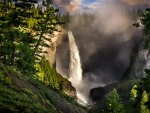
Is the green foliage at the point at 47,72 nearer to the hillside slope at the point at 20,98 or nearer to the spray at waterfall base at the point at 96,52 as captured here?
the spray at waterfall base at the point at 96,52

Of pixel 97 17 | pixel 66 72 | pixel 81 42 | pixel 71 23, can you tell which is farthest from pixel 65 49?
pixel 97 17

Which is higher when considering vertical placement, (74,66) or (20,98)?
(20,98)

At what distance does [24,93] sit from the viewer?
2355 centimetres

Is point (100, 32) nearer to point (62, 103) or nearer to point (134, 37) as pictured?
point (134, 37)

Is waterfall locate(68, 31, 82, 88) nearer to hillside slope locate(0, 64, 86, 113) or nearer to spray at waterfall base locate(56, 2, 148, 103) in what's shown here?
spray at waterfall base locate(56, 2, 148, 103)

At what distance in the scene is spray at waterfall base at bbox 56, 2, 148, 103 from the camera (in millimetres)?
143525

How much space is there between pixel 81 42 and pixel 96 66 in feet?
44.3

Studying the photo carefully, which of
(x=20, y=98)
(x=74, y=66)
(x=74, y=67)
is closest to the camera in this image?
(x=20, y=98)

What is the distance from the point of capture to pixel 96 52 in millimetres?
166875

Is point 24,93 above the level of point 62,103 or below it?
above

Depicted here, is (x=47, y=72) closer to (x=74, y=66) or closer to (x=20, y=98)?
(x=74, y=66)

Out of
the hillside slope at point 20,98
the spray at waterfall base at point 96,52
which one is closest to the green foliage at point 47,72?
the spray at waterfall base at point 96,52

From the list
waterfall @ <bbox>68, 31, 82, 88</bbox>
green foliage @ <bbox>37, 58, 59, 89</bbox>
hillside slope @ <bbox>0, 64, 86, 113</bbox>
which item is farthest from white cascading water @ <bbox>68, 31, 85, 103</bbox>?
hillside slope @ <bbox>0, 64, 86, 113</bbox>

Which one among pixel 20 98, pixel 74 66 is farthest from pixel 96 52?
pixel 20 98
